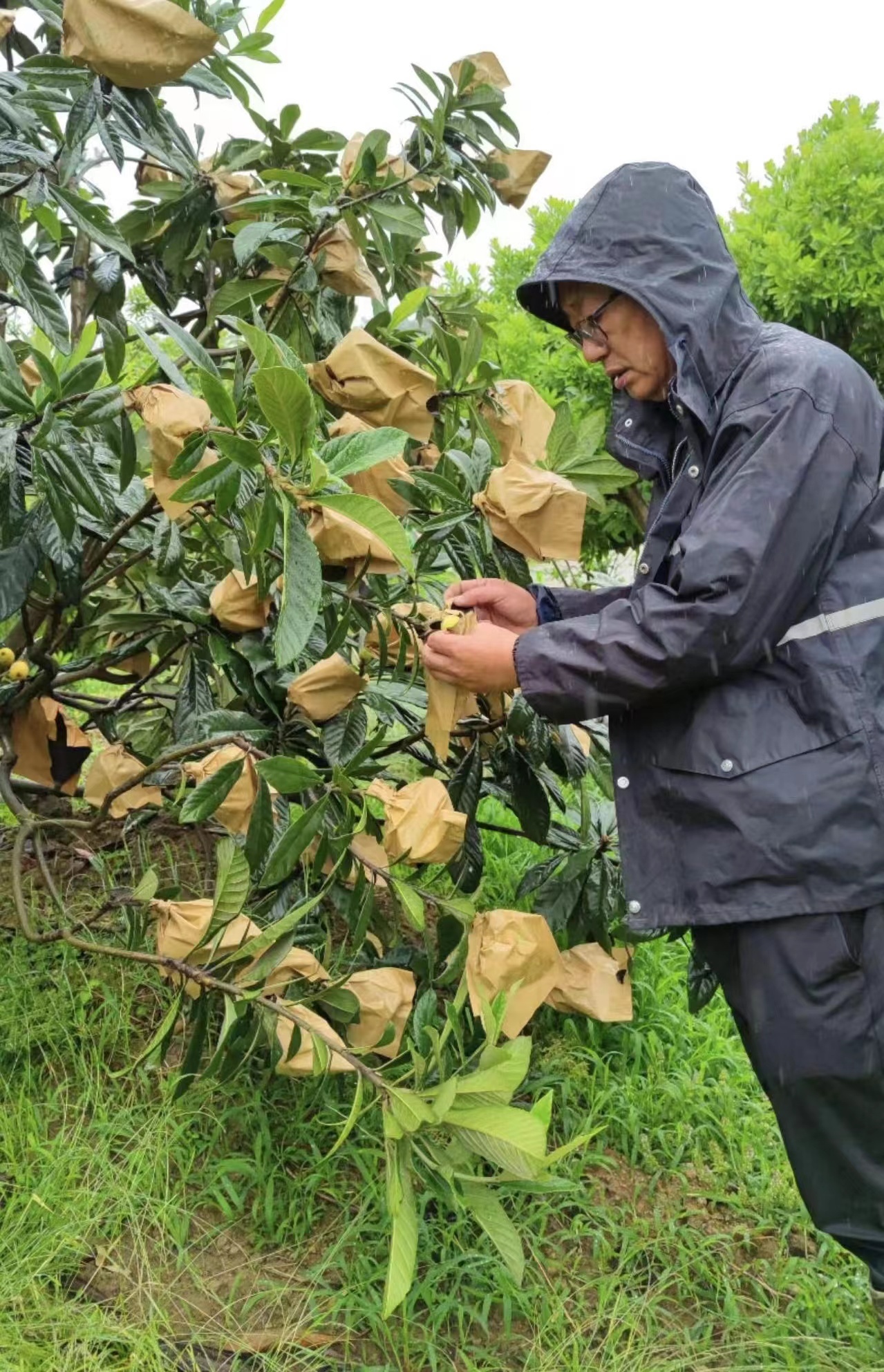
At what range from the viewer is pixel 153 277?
253 cm

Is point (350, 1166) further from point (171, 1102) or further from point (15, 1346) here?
point (15, 1346)

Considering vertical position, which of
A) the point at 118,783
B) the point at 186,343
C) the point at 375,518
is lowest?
the point at 118,783

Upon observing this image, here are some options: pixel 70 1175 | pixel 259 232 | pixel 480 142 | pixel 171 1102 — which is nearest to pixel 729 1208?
pixel 171 1102

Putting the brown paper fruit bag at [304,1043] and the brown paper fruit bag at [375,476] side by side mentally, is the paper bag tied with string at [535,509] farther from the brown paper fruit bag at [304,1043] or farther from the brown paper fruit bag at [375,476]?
the brown paper fruit bag at [304,1043]

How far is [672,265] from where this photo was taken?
1.77m

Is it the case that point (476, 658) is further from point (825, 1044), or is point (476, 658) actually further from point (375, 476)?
point (825, 1044)

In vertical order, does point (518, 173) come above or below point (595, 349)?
above

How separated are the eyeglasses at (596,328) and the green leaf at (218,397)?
64cm

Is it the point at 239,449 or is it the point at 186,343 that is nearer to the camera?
the point at 239,449

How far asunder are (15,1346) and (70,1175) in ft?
1.07

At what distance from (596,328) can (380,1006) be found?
1.10 m

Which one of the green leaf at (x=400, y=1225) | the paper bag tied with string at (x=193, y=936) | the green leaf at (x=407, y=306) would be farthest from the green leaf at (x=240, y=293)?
the green leaf at (x=400, y=1225)

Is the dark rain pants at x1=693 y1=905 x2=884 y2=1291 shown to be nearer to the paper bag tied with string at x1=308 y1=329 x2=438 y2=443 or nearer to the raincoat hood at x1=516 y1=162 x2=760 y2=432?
the raincoat hood at x1=516 y1=162 x2=760 y2=432

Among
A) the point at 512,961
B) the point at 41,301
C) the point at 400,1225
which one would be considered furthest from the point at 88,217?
the point at 400,1225
